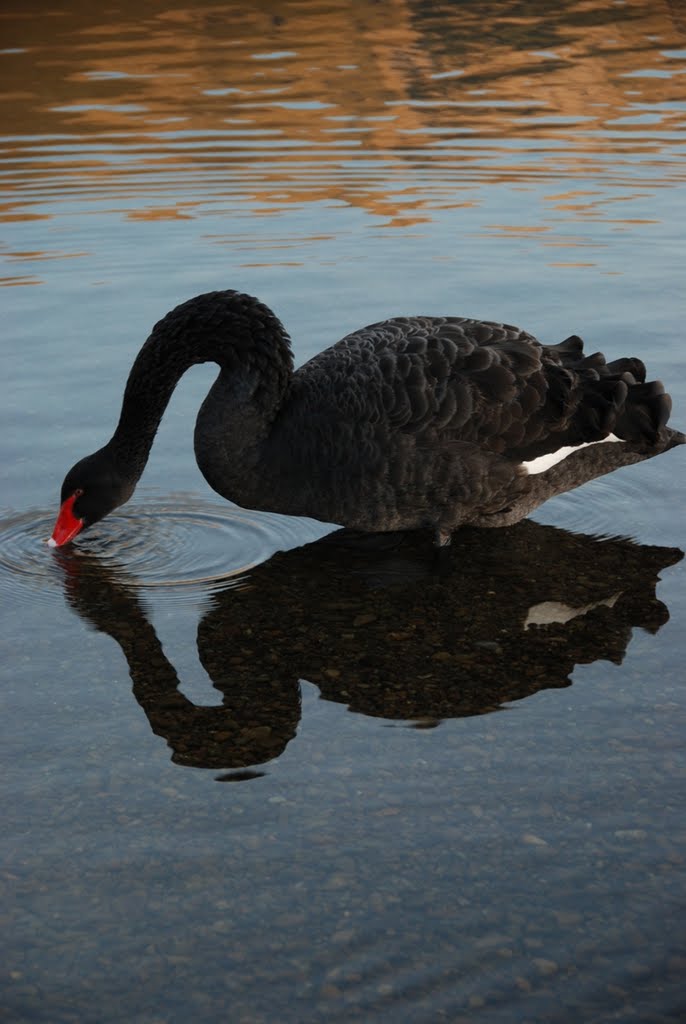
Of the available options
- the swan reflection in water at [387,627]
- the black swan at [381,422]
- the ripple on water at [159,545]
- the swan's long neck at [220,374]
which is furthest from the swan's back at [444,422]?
the ripple on water at [159,545]

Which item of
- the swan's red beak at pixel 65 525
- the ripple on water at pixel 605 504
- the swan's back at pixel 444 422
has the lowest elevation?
the ripple on water at pixel 605 504

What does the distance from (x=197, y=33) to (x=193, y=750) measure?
690 inches

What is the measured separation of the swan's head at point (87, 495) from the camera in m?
5.61

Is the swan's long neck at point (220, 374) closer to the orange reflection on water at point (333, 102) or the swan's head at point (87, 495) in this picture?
the swan's head at point (87, 495)

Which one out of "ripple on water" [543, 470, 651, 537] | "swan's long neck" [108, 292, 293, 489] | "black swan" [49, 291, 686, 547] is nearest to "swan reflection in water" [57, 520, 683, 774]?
"ripple on water" [543, 470, 651, 537]

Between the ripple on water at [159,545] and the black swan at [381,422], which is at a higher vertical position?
the black swan at [381,422]

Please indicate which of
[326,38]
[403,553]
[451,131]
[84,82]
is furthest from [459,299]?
[326,38]

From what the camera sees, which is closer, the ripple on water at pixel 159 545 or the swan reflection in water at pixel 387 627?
the swan reflection in water at pixel 387 627

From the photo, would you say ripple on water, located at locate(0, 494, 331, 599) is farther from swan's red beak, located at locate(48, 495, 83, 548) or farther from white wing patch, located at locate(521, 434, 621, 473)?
white wing patch, located at locate(521, 434, 621, 473)

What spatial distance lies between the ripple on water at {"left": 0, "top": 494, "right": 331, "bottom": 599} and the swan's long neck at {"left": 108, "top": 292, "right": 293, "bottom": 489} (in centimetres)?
32

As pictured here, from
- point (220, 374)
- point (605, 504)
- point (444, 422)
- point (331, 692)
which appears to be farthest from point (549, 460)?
point (331, 692)

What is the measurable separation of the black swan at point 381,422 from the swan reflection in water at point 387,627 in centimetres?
23

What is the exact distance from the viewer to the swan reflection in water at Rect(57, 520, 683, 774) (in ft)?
15.0

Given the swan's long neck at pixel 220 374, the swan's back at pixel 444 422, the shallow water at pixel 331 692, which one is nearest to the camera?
the shallow water at pixel 331 692
